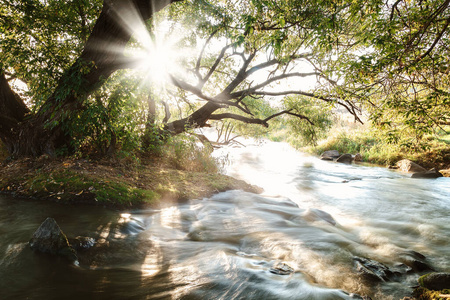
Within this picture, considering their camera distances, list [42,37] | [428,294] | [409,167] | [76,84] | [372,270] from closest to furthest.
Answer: [428,294] < [372,270] < [76,84] < [42,37] < [409,167]

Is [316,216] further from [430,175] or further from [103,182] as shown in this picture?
[430,175]

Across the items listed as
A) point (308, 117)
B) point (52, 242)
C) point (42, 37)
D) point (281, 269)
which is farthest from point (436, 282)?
point (42, 37)

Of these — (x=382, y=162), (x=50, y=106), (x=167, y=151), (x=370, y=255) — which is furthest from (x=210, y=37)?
(x=382, y=162)

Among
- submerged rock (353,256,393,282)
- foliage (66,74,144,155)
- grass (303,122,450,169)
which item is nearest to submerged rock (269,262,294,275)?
submerged rock (353,256,393,282)

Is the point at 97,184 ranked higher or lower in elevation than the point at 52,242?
higher

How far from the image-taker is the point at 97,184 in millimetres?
5625

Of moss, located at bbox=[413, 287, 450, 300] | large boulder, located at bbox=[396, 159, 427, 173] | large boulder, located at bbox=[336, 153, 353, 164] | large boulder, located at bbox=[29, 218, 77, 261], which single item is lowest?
moss, located at bbox=[413, 287, 450, 300]

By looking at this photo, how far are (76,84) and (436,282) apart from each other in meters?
8.13

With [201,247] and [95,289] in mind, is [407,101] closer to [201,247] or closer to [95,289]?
[201,247]

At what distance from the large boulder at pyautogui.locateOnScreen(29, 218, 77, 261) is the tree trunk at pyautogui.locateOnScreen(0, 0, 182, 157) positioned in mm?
3968

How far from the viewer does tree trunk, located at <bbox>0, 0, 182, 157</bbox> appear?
591 cm

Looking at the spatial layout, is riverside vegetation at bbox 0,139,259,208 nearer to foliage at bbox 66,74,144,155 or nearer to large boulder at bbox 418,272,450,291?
foliage at bbox 66,74,144,155

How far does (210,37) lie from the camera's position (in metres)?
10.1

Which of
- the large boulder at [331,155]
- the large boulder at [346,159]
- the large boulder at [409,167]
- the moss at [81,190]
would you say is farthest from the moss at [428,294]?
the large boulder at [331,155]
